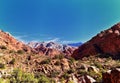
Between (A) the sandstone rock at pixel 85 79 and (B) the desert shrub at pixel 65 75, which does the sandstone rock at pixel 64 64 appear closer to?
(B) the desert shrub at pixel 65 75

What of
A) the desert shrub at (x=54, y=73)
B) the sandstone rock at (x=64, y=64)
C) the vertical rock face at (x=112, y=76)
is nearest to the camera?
the vertical rock face at (x=112, y=76)

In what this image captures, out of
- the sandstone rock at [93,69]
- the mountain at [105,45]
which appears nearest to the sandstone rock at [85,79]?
the sandstone rock at [93,69]

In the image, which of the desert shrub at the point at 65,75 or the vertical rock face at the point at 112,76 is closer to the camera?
the vertical rock face at the point at 112,76

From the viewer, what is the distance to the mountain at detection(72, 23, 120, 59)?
348ft

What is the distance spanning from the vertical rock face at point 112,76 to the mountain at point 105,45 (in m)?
46.7

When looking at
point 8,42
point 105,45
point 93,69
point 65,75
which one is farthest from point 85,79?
point 8,42

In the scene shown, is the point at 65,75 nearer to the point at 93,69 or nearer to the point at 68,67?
the point at 93,69

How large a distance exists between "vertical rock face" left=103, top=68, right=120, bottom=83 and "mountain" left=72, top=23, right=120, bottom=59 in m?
46.7

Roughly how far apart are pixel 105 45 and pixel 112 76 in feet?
195

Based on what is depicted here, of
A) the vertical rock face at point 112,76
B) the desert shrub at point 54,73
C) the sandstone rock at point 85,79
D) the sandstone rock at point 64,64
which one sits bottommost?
the vertical rock face at point 112,76

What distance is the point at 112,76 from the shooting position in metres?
51.3

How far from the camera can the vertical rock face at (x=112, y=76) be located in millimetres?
49656

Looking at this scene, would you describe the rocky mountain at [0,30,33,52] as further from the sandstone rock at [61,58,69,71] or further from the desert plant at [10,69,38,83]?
the desert plant at [10,69,38,83]

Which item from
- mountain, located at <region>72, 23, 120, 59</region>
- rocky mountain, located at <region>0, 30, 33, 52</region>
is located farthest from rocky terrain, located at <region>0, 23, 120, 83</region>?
rocky mountain, located at <region>0, 30, 33, 52</region>
